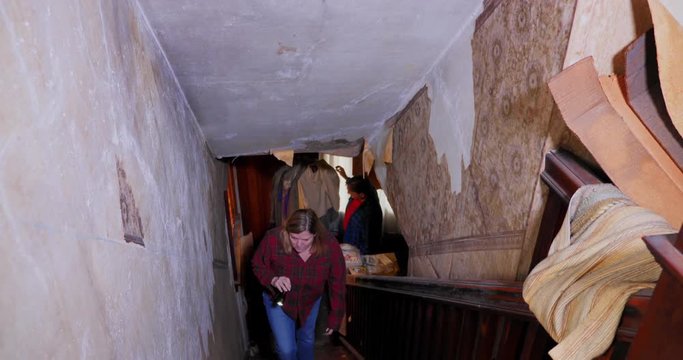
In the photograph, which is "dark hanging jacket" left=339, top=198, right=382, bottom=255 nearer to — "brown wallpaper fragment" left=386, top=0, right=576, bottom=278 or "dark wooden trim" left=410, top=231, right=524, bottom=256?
"dark wooden trim" left=410, top=231, right=524, bottom=256

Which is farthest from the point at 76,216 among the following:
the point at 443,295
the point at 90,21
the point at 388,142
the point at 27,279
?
the point at 388,142

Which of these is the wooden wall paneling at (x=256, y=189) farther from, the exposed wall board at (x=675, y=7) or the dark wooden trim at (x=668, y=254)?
the dark wooden trim at (x=668, y=254)

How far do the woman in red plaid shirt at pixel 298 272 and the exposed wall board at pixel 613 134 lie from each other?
1843mm

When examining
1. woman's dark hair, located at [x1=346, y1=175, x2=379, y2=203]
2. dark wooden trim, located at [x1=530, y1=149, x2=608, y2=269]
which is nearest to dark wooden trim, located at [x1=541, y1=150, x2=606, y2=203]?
dark wooden trim, located at [x1=530, y1=149, x2=608, y2=269]

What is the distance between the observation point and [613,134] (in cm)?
120

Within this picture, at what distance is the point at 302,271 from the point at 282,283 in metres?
0.16

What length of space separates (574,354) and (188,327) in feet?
5.48

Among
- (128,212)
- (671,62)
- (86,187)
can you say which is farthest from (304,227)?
(671,62)

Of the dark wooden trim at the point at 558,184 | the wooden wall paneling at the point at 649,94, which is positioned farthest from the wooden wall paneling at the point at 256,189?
the wooden wall paneling at the point at 649,94

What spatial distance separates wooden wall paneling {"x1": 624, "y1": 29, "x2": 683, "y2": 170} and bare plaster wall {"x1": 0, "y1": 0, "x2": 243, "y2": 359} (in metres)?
1.35

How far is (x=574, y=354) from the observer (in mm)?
933

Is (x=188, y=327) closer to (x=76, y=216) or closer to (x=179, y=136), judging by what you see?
(x=179, y=136)

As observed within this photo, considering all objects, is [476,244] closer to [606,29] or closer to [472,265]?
[472,265]

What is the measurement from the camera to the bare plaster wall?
694 millimetres
